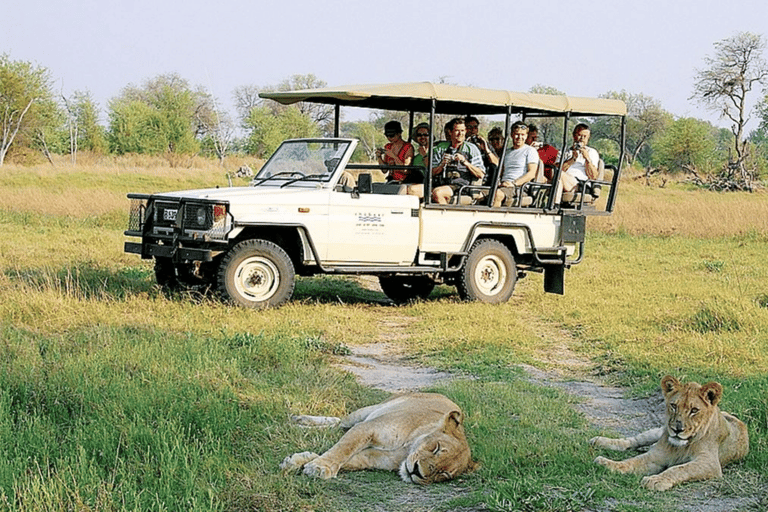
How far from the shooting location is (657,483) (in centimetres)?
479

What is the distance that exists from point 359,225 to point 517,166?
240 centimetres

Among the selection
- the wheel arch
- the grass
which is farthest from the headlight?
the grass

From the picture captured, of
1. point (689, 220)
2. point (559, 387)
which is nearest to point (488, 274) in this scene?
point (559, 387)

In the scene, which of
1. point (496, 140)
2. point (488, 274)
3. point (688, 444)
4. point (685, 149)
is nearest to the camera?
point (688, 444)

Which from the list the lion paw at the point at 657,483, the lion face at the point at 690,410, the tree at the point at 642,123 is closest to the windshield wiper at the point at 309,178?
the lion face at the point at 690,410

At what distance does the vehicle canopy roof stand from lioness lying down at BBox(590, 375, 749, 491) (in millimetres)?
6093

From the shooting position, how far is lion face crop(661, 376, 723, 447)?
16.0 feet

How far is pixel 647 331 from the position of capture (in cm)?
936

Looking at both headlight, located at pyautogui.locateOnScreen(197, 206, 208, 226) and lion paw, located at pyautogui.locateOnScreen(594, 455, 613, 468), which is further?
headlight, located at pyautogui.locateOnScreen(197, 206, 208, 226)

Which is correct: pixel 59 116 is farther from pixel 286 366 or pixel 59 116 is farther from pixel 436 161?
pixel 286 366

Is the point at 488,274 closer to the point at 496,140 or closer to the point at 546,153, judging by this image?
the point at 546,153

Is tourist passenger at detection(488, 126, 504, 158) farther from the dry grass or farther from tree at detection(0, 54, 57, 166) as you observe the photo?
tree at detection(0, 54, 57, 166)

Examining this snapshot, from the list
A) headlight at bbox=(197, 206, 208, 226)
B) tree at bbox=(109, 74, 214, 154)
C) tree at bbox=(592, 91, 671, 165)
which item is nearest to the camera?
headlight at bbox=(197, 206, 208, 226)

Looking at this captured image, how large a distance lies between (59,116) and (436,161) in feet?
138
